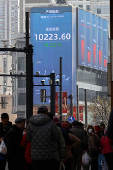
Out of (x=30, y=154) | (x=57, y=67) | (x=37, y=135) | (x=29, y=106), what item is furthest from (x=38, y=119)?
(x=57, y=67)

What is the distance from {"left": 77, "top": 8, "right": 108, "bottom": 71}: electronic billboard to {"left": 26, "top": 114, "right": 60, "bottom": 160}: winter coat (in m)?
112

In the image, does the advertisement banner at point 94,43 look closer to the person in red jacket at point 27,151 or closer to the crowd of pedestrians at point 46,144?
the crowd of pedestrians at point 46,144

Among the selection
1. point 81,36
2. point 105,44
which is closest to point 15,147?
point 81,36

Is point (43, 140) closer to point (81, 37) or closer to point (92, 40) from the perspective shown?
point (81, 37)

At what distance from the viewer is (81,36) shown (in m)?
123

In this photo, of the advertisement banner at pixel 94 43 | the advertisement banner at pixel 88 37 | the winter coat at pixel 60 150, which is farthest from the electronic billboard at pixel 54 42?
the winter coat at pixel 60 150

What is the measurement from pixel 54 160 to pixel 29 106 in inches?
581

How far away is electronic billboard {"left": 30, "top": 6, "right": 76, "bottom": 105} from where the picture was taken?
119 m

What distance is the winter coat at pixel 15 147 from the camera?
11.6 meters

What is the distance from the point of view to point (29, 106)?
2509 centimetres

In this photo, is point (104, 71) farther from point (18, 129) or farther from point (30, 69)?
point (18, 129)

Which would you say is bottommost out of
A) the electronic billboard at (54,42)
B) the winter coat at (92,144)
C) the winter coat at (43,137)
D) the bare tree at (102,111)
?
the bare tree at (102,111)

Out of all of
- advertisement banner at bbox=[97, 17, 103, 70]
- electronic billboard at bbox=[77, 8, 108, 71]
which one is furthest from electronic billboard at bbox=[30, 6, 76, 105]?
advertisement banner at bbox=[97, 17, 103, 70]

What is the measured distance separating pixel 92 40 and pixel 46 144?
394 feet
